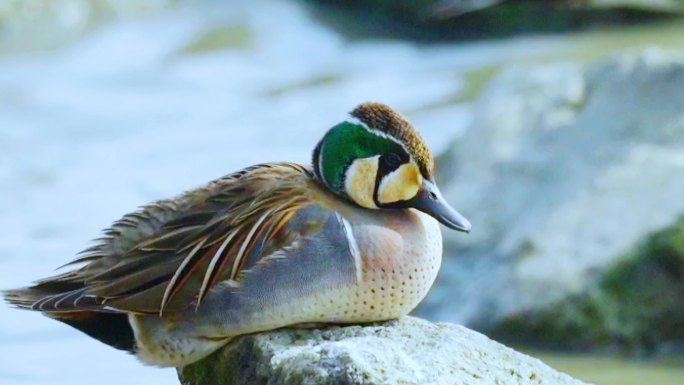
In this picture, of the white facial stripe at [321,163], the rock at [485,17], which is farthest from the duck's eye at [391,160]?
the rock at [485,17]

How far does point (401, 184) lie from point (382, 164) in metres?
0.10

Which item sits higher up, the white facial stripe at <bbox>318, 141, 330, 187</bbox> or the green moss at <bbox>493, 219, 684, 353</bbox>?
the white facial stripe at <bbox>318, 141, 330, 187</bbox>

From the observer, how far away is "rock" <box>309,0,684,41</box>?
624 inches

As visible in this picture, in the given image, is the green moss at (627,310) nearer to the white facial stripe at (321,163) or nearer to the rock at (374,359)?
the rock at (374,359)

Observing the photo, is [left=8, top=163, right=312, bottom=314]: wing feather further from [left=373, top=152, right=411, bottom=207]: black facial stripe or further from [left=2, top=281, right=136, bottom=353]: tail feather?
[left=373, top=152, right=411, bottom=207]: black facial stripe

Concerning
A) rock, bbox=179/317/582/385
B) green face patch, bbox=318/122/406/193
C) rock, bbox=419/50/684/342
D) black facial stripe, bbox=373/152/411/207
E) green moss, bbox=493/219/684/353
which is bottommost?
green moss, bbox=493/219/684/353

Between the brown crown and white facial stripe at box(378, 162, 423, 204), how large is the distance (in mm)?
35

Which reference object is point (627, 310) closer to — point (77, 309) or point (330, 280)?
point (330, 280)

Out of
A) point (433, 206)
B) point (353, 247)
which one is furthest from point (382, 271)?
point (433, 206)

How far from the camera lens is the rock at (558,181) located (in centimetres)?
808

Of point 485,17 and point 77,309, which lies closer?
point 77,309

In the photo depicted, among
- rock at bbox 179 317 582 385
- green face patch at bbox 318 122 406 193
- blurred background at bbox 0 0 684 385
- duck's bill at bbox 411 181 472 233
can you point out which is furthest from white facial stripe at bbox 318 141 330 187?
blurred background at bbox 0 0 684 385

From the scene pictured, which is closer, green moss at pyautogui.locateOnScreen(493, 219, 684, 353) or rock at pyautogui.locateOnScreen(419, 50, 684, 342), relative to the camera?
green moss at pyautogui.locateOnScreen(493, 219, 684, 353)

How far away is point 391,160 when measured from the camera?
16.2ft
